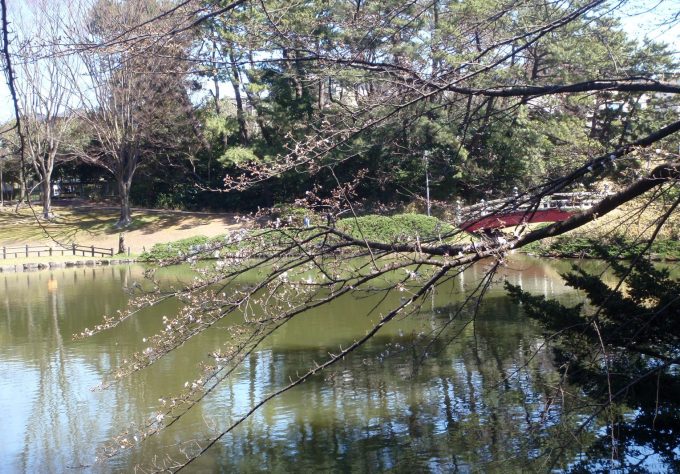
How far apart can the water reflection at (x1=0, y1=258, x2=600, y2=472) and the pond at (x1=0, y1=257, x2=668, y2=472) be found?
0.07ft

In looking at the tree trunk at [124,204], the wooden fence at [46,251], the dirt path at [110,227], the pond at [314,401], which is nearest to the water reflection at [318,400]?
the pond at [314,401]

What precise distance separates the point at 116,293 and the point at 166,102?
54.6ft

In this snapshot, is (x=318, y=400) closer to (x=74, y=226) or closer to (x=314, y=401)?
(x=314, y=401)

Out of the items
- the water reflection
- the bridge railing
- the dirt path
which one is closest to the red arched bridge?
the bridge railing

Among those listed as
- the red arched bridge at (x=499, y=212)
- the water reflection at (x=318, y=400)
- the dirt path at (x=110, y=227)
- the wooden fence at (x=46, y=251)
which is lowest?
the water reflection at (x=318, y=400)

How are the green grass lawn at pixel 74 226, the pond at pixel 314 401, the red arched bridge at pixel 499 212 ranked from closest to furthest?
the red arched bridge at pixel 499 212 < the pond at pixel 314 401 < the green grass lawn at pixel 74 226

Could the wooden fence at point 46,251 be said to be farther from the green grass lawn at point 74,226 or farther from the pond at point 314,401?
the pond at point 314,401

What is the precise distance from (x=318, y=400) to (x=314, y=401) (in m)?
0.05

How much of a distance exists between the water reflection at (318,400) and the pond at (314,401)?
23 millimetres

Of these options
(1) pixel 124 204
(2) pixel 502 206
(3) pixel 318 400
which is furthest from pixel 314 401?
(1) pixel 124 204

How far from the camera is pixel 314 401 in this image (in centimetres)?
866

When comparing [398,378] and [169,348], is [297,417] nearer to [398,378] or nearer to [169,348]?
[398,378]

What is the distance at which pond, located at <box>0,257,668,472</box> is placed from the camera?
6.81m

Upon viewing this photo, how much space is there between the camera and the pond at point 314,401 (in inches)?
268
